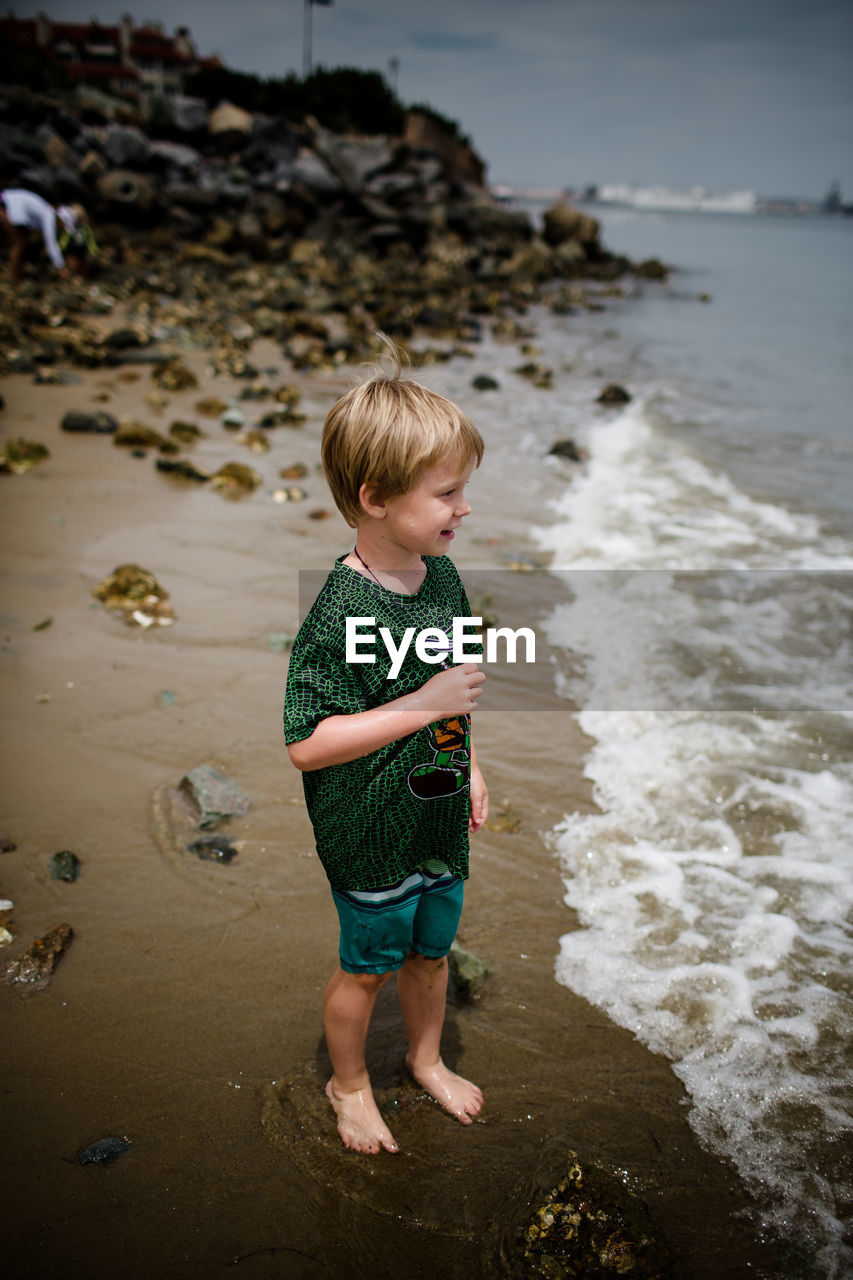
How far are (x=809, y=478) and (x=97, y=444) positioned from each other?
7229 millimetres

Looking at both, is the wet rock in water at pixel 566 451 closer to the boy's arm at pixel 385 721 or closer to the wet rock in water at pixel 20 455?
the wet rock in water at pixel 20 455

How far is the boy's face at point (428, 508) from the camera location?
1.53m

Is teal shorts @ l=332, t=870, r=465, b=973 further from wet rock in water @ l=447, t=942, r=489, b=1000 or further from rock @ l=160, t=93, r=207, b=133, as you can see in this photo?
rock @ l=160, t=93, r=207, b=133

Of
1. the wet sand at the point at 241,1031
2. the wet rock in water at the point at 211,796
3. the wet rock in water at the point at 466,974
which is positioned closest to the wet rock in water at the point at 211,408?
the wet sand at the point at 241,1031

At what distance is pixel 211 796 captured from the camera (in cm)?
291

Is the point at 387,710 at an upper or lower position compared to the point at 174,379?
lower

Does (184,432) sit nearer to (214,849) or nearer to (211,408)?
(211,408)

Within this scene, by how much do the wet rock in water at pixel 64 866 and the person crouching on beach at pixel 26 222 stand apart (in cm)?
1243

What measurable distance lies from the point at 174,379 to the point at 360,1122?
7838 millimetres

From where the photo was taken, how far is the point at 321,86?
36.2 m

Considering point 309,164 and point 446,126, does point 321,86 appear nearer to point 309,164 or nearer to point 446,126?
point 446,126

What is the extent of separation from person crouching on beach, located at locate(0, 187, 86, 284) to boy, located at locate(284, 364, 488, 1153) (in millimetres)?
13242

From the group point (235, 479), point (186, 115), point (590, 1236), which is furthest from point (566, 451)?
point (186, 115)

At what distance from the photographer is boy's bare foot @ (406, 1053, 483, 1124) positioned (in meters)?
2.01
